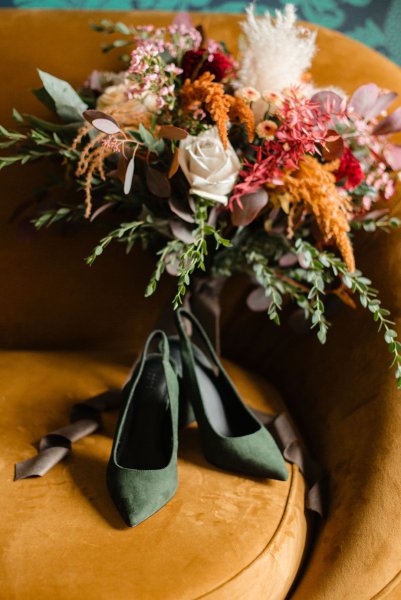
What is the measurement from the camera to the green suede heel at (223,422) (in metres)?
0.65

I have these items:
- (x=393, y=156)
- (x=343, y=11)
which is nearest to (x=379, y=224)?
(x=393, y=156)

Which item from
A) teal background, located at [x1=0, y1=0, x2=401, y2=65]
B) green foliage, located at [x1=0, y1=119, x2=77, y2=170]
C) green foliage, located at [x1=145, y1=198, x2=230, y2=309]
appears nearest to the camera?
green foliage, located at [x1=145, y1=198, x2=230, y2=309]

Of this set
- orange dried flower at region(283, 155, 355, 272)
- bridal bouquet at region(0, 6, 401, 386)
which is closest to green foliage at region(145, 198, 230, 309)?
bridal bouquet at region(0, 6, 401, 386)

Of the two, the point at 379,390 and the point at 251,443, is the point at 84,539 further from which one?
the point at 379,390

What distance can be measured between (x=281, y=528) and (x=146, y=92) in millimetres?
503

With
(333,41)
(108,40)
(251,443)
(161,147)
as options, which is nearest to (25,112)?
(108,40)

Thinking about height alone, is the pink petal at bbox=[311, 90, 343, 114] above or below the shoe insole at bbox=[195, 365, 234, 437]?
above

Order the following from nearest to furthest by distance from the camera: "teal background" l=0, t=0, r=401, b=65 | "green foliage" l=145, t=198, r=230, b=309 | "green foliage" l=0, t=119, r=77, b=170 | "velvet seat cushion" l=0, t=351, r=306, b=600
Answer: "velvet seat cushion" l=0, t=351, r=306, b=600
"green foliage" l=145, t=198, r=230, b=309
"green foliage" l=0, t=119, r=77, b=170
"teal background" l=0, t=0, r=401, b=65

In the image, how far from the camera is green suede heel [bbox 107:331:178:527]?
57cm

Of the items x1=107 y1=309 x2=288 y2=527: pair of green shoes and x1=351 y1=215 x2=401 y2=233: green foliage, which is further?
x1=351 y1=215 x2=401 y2=233: green foliage

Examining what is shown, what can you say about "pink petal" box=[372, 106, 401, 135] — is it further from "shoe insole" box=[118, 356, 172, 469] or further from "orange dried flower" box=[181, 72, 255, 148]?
"shoe insole" box=[118, 356, 172, 469]

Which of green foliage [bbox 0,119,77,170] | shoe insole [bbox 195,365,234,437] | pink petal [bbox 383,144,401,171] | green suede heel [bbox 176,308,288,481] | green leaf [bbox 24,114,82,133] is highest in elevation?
pink petal [bbox 383,144,401,171]

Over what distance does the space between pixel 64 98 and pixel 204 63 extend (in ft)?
0.58

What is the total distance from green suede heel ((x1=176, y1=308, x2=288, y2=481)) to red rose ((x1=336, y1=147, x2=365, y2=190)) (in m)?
0.26
